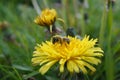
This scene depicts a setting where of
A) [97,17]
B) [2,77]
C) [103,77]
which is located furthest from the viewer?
[97,17]

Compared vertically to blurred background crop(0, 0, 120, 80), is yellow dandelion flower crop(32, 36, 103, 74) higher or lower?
lower

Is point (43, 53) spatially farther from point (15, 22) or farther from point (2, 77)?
point (15, 22)

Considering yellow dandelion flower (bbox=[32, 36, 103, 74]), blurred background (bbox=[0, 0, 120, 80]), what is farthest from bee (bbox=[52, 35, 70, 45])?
blurred background (bbox=[0, 0, 120, 80])

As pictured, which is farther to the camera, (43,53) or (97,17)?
(97,17)

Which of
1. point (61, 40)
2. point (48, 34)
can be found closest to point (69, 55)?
point (61, 40)

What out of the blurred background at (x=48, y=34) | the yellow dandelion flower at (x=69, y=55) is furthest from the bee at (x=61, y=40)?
the blurred background at (x=48, y=34)

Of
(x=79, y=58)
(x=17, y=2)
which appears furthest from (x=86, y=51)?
(x=17, y=2)

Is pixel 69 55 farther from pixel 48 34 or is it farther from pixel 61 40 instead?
pixel 48 34

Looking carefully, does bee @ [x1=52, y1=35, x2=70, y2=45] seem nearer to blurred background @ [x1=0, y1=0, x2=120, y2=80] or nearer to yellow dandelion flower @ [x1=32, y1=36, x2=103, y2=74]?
yellow dandelion flower @ [x1=32, y1=36, x2=103, y2=74]
